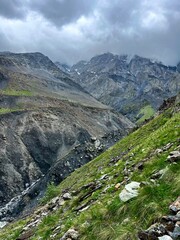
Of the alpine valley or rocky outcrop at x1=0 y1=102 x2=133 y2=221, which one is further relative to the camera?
rocky outcrop at x1=0 y1=102 x2=133 y2=221

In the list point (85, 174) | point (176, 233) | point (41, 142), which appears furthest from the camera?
point (41, 142)

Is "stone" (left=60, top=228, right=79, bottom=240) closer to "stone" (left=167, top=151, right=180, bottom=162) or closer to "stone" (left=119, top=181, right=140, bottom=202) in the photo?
"stone" (left=119, top=181, right=140, bottom=202)

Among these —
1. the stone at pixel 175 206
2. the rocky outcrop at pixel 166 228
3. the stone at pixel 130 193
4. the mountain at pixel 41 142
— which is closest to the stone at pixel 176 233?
the rocky outcrop at pixel 166 228

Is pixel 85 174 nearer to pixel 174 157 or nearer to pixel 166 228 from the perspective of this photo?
pixel 174 157

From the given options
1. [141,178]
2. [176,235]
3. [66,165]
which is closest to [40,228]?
[141,178]

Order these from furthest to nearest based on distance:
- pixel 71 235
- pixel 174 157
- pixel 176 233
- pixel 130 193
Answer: pixel 174 157 → pixel 71 235 → pixel 130 193 → pixel 176 233

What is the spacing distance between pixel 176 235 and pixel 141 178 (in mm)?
5379

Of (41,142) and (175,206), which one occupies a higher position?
(41,142)

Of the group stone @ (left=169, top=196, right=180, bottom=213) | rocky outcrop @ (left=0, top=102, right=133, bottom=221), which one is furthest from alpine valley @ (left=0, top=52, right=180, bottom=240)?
rocky outcrop @ (left=0, top=102, right=133, bottom=221)

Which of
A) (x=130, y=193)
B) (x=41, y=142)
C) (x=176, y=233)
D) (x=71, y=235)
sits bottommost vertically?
(x=176, y=233)

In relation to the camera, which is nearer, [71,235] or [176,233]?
[176,233]

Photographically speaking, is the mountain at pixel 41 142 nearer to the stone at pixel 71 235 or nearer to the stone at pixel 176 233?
the stone at pixel 71 235

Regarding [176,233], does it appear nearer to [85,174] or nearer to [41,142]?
[85,174]

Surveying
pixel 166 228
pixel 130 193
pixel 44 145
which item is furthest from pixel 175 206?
pixel 44 145
